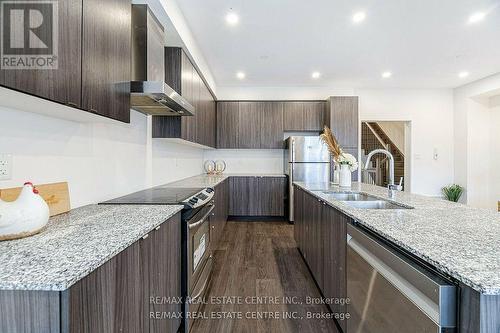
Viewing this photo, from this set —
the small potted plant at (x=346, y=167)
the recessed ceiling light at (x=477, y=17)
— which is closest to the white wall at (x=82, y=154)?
the small potted plant at (x=346, y=167)

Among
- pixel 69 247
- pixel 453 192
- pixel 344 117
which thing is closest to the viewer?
pixel 69 247

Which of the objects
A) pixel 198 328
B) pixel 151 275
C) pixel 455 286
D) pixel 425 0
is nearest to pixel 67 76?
pixel 151 275

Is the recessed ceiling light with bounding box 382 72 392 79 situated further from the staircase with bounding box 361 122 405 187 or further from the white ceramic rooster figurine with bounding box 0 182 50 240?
the white ceramic rooster figurine with bounding box 0 182 50 240

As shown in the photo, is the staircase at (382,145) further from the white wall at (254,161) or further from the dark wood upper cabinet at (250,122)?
the dark wood upper cabinet at (250,122)

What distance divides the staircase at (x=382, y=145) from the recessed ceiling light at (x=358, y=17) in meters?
5.60

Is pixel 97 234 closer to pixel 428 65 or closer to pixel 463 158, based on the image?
pixel 428 65

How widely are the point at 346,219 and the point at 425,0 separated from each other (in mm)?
2566

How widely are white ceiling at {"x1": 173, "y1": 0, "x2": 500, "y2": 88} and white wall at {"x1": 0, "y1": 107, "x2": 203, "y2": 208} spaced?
1.57 metres

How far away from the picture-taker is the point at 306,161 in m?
4.89

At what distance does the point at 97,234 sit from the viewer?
41.9 inches

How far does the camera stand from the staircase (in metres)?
7.70

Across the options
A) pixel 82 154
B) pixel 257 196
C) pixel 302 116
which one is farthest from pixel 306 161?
pixel 82 154

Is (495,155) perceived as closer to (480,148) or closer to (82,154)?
(480,148)

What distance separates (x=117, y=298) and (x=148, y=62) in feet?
5.86
